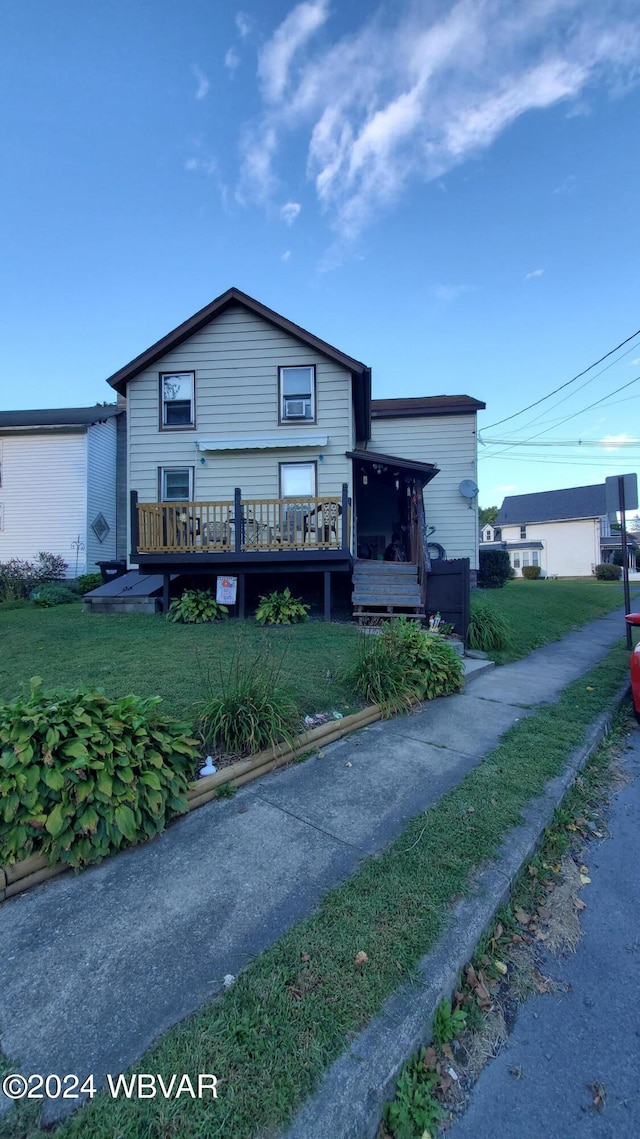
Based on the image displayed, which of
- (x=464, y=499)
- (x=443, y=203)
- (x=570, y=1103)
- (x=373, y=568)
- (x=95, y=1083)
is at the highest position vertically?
(x=443, y=203)

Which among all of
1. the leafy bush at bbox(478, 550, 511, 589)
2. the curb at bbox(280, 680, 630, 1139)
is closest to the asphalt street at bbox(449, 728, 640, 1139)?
the curb at bbox(280, 680, 630, 1139)

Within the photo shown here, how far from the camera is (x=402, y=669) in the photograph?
5.22 metres

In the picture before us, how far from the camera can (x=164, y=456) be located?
11.6 metres

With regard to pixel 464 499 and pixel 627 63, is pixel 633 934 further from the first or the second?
pixel 464 499

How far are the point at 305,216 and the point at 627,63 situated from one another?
6654 millimetres

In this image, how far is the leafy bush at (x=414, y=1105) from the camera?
1438 millimetres

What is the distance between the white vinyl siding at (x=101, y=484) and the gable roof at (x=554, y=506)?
31.4 meters

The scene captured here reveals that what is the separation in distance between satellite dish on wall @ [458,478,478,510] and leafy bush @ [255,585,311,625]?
7.80m

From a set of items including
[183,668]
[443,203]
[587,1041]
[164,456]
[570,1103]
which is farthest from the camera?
[164,456]

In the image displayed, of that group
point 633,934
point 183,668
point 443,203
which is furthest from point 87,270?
point 633,934

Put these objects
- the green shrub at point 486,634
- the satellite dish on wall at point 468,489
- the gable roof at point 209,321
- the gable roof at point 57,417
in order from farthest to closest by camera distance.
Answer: the gable roof at point 57,417 < the satellite dish on wall at point 468,489 < the gable roof at point 209,321 < the green shrub at point 486,634

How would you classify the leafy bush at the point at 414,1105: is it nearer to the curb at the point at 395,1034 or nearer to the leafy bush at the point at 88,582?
the curb at the point at 395,1034

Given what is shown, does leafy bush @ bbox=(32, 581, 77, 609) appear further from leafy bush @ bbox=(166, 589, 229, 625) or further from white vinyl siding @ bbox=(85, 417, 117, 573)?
leafy bush @ bbox=(166, 589, 229, 625)

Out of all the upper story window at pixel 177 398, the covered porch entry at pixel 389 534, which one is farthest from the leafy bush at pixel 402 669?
the upper story window at pixel 177 398
